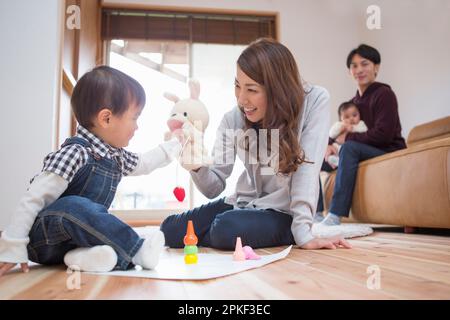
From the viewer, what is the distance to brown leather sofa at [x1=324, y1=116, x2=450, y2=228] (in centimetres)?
148

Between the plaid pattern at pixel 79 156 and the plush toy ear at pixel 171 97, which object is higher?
the plush toy ear at pixel 171 97

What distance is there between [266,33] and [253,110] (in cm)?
267

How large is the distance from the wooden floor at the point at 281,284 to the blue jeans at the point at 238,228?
26 centimetres

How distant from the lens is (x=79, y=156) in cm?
88

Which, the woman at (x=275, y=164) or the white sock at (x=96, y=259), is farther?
the woman at (x=275, y=164)

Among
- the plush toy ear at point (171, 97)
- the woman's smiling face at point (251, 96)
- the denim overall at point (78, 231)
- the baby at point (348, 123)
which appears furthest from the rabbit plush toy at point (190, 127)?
the baby at point (348, 123)

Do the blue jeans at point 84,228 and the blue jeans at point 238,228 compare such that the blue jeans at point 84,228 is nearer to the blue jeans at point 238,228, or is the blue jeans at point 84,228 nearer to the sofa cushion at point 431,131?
the blue jeans at point 238,228

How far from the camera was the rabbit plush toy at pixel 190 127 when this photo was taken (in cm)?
114

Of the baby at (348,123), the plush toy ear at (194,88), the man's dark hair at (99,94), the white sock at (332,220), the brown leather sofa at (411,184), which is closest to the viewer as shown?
the man's dark hair at (99,94)

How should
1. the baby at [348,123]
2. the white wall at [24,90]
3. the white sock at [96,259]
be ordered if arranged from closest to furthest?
1. the white sock at [96,259]
2. the white wall at [24,90]
3. the baby at [348,123]

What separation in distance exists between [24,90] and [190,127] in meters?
0.91

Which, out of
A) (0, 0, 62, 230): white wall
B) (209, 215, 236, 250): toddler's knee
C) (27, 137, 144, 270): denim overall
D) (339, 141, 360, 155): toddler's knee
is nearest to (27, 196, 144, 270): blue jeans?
(27, 137, 144, 270): denim overall

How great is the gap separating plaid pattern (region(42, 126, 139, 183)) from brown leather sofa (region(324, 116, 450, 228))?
1089 millimetres

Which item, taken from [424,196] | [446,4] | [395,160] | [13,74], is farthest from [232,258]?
[446,4]
